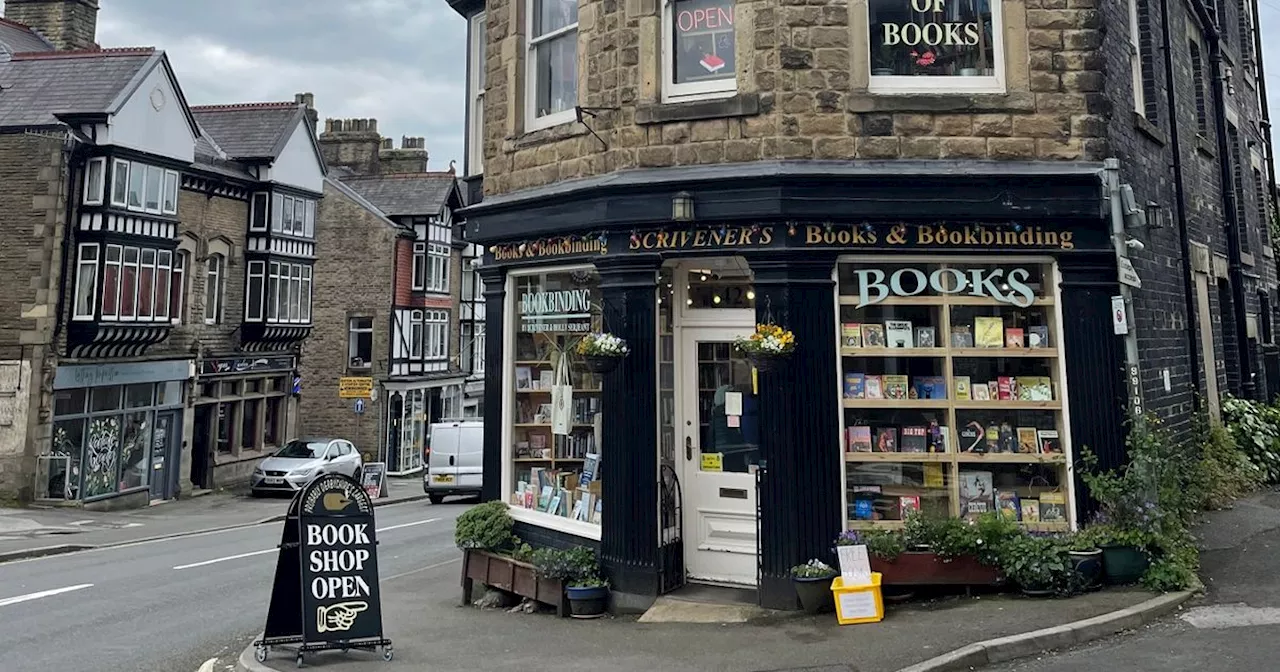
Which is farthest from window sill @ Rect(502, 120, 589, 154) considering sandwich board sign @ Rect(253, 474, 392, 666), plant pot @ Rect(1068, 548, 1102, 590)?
plant pot @ Rect(1068, 548, 1102, 590)

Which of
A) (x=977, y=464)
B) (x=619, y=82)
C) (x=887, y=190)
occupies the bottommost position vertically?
(x=977, y=464)

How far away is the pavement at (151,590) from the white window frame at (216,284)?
717 centimetres

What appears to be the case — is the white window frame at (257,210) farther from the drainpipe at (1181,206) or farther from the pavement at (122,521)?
the drainpipe at (1181,206)

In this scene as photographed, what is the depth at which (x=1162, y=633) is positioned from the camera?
6.32 metres

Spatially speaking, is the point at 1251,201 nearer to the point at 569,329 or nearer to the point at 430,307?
the point at 569,329

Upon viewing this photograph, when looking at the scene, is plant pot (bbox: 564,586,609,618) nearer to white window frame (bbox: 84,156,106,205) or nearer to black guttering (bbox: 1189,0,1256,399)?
black guttering (bbox: 1189,0,1256,399)

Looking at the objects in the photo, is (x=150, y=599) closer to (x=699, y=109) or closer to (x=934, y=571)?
(x=699, y=109)

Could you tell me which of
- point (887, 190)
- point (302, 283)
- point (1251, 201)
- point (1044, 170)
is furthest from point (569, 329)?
point (302, 283)

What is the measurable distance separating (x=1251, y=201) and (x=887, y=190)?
46.8 ft

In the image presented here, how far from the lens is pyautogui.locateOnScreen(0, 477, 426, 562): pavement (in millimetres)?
15643

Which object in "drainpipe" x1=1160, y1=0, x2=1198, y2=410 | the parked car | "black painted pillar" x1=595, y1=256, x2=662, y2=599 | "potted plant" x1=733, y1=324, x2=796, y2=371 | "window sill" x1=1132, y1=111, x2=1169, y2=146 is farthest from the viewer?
the parked car

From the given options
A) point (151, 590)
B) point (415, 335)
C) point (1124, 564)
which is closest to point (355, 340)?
point (415, 335)

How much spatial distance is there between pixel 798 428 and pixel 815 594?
4.69ft

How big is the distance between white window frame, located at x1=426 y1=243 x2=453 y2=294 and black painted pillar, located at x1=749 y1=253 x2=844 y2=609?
2783 cm
